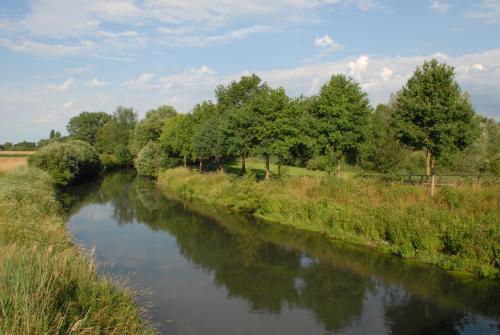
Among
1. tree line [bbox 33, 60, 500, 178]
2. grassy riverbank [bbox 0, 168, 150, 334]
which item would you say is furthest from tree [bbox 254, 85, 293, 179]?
grassy riverbank [bbox 0, 168, 150, 334]

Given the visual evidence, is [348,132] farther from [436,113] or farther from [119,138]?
[119,138]

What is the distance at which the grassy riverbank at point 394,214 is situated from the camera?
18.8 metres

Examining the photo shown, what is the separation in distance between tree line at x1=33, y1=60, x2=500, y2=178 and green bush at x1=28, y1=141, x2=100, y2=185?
34.9ft

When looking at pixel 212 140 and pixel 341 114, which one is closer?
pixel 341 114

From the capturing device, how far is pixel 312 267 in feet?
66.9

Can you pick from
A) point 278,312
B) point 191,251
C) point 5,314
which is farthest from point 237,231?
point 5,314

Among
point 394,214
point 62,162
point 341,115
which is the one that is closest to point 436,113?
point 394,214

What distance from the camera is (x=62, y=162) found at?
168ft

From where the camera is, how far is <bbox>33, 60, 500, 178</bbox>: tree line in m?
24.1

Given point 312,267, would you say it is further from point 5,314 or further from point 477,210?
point 5,314

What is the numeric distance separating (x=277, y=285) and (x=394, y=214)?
329 inches

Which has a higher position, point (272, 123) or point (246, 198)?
point (272, 123)

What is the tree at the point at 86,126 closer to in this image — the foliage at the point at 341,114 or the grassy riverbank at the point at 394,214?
the grassy riverbank at the point at 394,214

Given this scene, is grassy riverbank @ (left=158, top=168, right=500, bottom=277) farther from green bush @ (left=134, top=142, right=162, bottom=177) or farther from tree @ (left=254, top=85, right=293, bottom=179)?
green bush @ (left=134, top=142, right=162, bottom=177)
